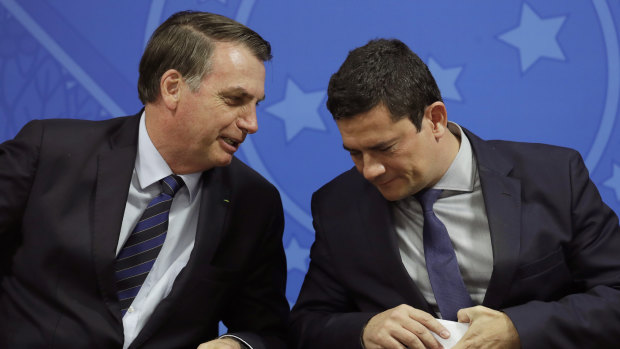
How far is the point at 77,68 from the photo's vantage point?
2.73 m

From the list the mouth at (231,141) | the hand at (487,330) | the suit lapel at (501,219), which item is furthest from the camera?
the mouth at (231,141)

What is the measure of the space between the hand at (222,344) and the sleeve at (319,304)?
174 mm

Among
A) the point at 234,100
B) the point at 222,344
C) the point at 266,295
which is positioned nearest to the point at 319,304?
the point at 266,295

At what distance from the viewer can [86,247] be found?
190 cm

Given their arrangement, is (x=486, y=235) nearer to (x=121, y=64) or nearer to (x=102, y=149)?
(x=102, y=149)

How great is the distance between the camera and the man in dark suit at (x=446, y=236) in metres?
1.77

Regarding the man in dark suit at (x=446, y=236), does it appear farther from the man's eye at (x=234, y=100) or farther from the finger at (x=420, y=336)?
the man's eye at (x=234, y=100)

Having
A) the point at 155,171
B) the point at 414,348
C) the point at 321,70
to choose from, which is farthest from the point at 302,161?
the point at 414,348

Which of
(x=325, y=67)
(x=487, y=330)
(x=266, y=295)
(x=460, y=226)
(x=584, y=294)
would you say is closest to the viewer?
(x=487, y=330)

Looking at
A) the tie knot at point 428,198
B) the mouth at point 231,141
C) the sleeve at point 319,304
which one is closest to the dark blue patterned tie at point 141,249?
the mouth at point 231,141

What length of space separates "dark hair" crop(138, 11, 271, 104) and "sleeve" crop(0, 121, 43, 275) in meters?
0.34

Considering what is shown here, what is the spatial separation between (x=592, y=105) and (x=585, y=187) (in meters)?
0.55

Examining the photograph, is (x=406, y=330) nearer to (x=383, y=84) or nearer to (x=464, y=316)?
(x=464, y=316)

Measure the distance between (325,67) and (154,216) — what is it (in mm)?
889
